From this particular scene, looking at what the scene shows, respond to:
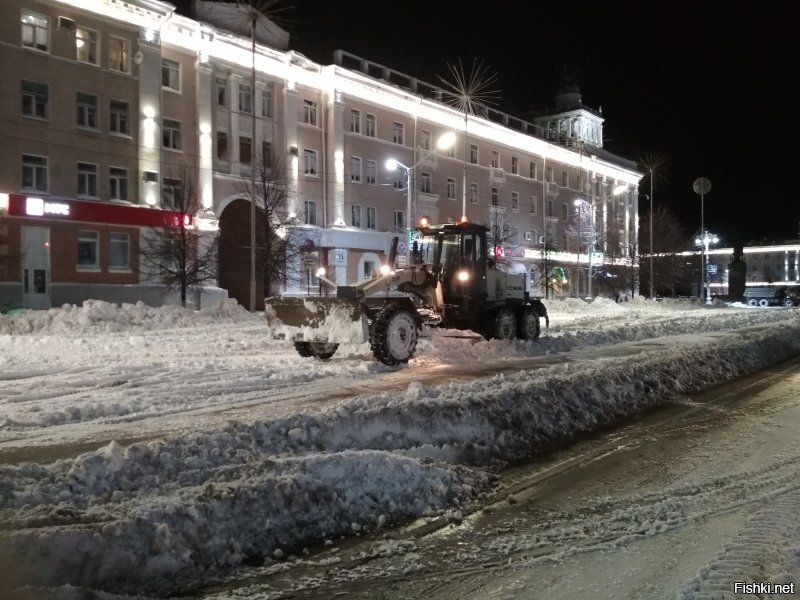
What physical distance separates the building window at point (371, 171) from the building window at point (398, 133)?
2.85m

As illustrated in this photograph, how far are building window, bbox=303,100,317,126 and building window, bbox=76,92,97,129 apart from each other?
13225 mm

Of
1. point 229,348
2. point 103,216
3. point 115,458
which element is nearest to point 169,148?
point 103,216

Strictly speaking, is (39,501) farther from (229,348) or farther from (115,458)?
(229,348)

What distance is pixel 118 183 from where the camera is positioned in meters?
34.3

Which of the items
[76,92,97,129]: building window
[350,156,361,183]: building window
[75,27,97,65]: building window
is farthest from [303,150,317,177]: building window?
[75,27,97,65]: building window

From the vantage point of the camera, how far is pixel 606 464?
7.95 m

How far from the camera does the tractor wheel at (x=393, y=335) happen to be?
46.9 feet

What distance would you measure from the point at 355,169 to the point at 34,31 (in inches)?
807

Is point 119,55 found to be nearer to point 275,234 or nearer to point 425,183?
point 275,234

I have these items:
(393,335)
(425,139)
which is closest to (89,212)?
(393,335)

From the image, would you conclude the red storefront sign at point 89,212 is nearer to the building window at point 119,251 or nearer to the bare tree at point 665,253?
the building window at point 119,251

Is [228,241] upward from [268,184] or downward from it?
downward

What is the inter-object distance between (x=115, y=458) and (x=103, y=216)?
29.8 meters

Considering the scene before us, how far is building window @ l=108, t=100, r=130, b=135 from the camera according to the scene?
1340 inches
